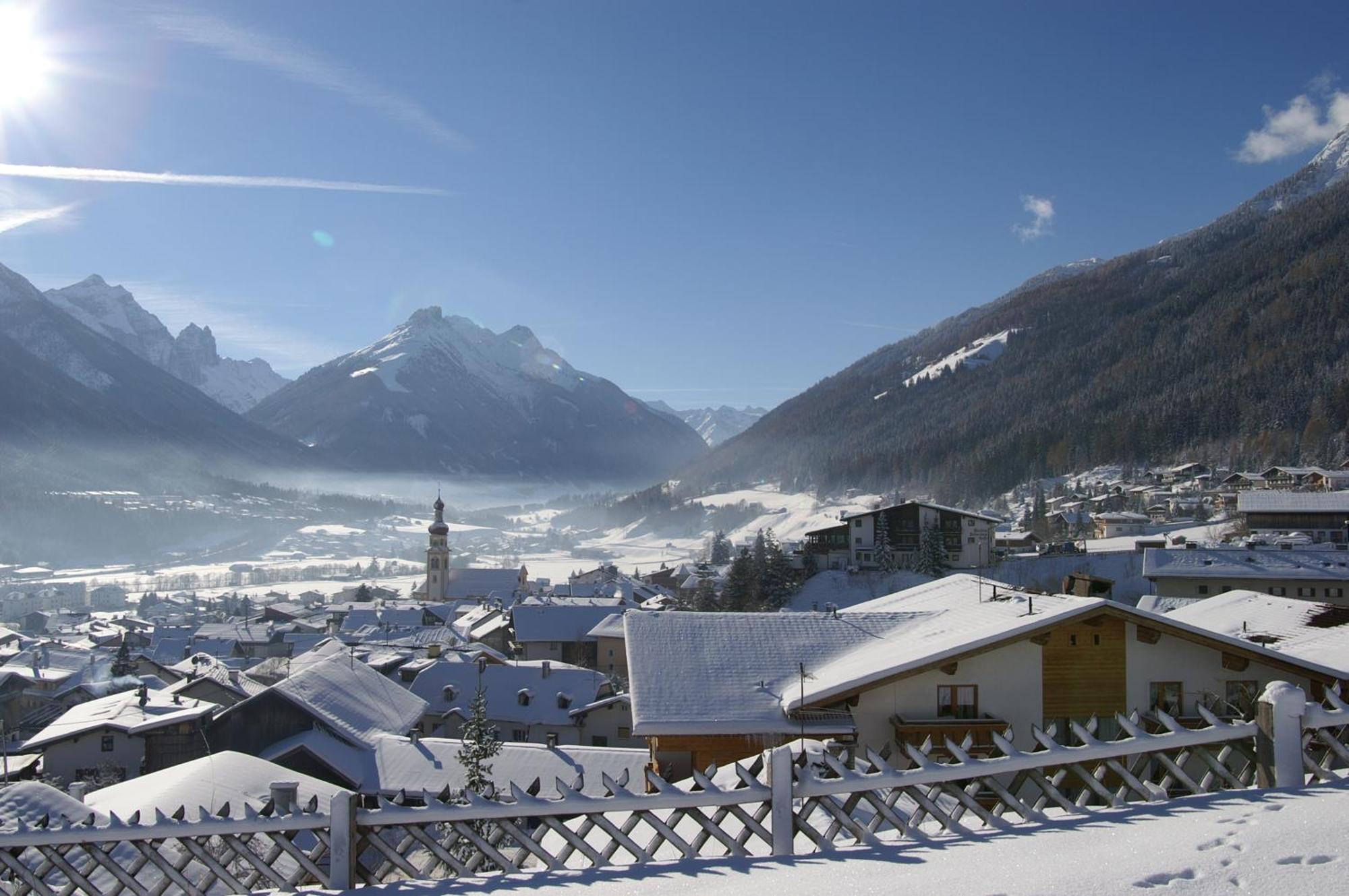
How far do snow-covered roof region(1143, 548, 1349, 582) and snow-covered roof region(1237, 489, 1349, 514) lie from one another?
65.9 ft

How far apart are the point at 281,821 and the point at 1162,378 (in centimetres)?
17797

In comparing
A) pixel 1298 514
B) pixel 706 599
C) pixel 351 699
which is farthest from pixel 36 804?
pixel 1298 514

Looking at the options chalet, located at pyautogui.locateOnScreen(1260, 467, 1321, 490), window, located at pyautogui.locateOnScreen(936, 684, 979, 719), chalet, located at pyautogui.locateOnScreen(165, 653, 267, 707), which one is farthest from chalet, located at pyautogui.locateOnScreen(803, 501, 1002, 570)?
window, located at pyautogui.locateOnScreen(936, 684, 979, 719)

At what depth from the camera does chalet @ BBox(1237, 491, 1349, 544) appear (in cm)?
7394

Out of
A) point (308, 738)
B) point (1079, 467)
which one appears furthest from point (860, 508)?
point (308, 738)

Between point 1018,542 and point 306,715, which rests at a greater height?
point 1018,542

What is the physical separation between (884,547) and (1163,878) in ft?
232

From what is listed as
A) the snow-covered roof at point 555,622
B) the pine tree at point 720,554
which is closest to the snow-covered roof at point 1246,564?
the snow-covered roof at point 555,622

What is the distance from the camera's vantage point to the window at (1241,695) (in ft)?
42.6

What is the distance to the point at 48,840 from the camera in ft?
18.0

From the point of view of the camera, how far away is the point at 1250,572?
54.6 meters

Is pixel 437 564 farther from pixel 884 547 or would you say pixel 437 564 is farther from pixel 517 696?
pixel 517 696

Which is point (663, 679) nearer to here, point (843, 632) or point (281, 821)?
point (843, 632)

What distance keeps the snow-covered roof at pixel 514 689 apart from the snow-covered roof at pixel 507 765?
1150 cm
